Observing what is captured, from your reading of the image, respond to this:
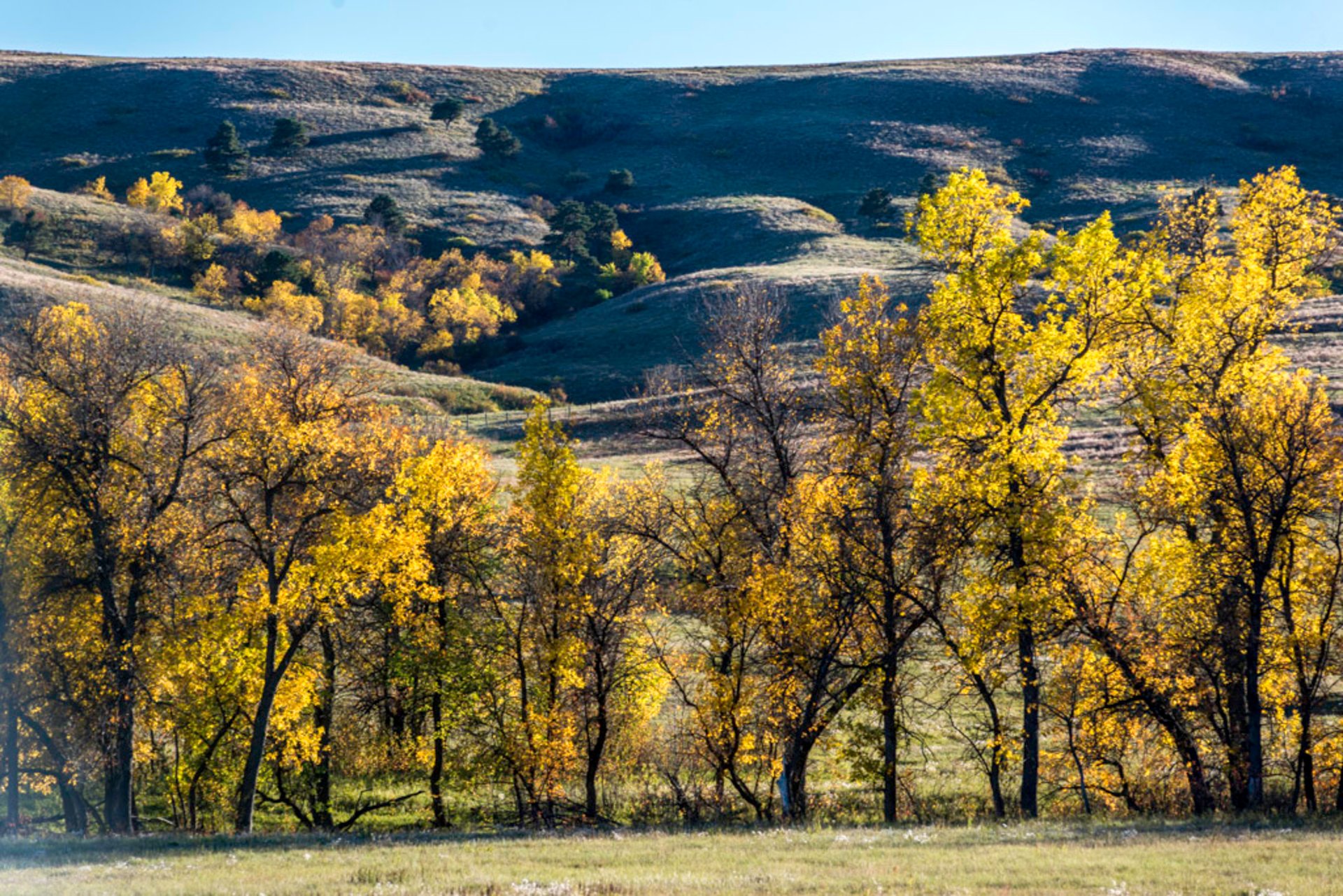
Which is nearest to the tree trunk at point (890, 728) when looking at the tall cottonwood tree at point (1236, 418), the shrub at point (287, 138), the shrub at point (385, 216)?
the tall cottonwood tree at point (1236, 418)

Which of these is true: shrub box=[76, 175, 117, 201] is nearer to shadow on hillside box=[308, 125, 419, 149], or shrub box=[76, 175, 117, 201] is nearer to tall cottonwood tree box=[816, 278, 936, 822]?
shadow on hillside box=[308, 125, 419, 149]

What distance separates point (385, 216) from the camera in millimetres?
146375

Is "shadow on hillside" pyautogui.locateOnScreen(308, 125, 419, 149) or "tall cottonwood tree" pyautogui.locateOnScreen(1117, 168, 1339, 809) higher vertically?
"shadow on hillside" pyautogui.locateOnScreen(308, 125, 419, 149)

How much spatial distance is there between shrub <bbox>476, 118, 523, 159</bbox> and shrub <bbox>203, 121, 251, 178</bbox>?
40.2m

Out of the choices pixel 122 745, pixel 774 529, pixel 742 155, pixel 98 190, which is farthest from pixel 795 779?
pixel 742 155

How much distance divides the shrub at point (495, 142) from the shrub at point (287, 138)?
1226 inches

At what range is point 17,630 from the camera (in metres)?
24.1

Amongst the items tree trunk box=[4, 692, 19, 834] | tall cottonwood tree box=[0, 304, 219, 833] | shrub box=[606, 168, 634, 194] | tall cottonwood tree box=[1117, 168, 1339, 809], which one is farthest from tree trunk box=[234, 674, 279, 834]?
shrub box=[606, 168, 634, 194]

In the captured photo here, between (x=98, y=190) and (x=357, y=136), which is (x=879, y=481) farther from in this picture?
(x=357, y=136)

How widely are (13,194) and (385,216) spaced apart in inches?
1794

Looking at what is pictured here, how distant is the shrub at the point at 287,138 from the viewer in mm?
174750

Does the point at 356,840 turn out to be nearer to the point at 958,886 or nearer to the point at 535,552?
the point at 535,552

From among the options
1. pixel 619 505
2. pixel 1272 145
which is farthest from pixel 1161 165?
pixel 619 505

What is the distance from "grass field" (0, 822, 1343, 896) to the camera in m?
12.7
